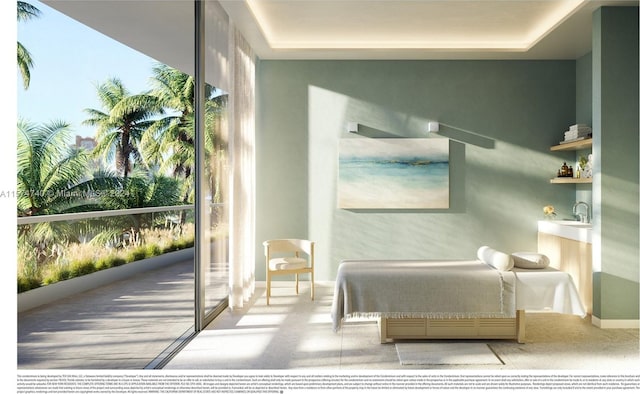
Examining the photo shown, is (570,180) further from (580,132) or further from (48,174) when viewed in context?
(48,174)

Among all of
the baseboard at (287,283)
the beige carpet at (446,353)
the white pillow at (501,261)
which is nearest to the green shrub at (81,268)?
the baseboard at (287,283)

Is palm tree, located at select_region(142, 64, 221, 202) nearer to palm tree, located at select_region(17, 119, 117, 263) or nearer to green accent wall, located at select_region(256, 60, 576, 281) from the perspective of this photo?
palm tree, located at select_region(17, 119, 117, 263)

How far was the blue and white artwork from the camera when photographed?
5.49m

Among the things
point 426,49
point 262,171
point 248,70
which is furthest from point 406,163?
point 248,70

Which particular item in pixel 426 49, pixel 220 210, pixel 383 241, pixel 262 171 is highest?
pixel 426 49

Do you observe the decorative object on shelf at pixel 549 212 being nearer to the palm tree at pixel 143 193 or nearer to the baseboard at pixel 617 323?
the baseboard at pixel 617 323

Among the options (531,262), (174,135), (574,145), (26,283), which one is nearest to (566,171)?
(574,145)

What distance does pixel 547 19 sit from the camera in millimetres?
4637

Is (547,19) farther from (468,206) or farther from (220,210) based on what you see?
(220,210)

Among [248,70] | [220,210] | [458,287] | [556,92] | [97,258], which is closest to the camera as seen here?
[458,287]

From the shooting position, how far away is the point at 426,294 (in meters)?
3.41

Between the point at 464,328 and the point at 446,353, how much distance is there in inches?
13.5

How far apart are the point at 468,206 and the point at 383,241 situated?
3.62 ft

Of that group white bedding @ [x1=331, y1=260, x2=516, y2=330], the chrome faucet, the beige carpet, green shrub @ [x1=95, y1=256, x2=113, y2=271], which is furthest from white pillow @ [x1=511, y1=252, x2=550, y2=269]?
green shrub @ [x1=95, y1=256, x2=113, y2=271]
